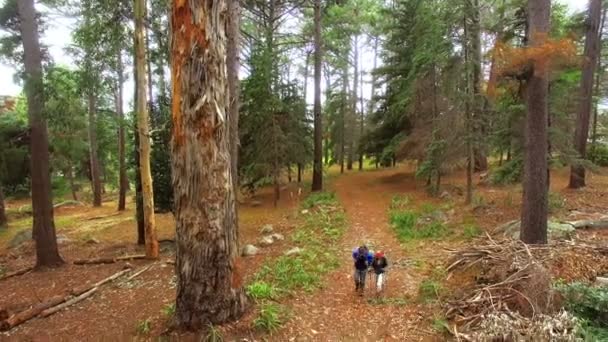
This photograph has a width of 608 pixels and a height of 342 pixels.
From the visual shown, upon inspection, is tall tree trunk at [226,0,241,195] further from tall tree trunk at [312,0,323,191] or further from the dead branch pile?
tall tree trunk at [312,0,323,191]

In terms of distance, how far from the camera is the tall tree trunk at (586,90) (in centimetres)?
1272

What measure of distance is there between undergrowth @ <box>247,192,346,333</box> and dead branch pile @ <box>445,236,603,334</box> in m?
2.68

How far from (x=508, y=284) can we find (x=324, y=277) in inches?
138

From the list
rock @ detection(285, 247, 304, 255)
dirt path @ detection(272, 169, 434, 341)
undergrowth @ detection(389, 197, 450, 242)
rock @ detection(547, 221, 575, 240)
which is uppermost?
rock @ detection(547, 221, 575, 240)

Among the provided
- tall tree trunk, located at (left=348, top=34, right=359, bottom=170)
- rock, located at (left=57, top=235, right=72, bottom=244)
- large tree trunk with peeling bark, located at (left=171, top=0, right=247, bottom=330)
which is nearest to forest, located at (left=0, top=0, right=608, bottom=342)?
large tree trunk with peeling bark, located at (left=171, top=0, right=247, bottom=330)

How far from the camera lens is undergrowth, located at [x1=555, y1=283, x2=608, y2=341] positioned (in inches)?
198

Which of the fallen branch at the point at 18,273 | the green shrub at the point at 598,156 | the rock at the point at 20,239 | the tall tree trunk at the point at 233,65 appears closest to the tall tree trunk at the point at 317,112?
the tall tree trunk at the point at 233,65

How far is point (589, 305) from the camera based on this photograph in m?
5.33

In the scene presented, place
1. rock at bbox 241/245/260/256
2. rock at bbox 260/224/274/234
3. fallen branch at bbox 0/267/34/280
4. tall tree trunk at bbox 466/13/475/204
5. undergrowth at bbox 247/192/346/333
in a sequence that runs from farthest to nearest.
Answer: rock at bbox 260/224/274/234
tall tree trunk at bbox 466/13/475/204
rock at bbox 241/245/260/256
fallen branch at bbox 0/267/34/280
undergrowth at bbox 247/192/346/333

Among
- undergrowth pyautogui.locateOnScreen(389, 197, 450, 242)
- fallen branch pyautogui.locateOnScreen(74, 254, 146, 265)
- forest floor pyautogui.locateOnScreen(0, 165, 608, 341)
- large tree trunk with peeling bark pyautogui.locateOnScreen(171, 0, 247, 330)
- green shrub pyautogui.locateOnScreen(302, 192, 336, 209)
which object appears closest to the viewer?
large tree trunk with peeling bark pyautogui.locateOnScreen(171, 0, 247, 330)

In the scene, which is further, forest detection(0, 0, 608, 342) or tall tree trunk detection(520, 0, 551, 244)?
tall tree trunk detection(520, 0, 551, 244)

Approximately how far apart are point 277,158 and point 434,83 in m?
6.83

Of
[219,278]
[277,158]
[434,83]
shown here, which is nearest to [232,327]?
[219,278]

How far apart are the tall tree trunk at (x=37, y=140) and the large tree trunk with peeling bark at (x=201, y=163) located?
632 cm
